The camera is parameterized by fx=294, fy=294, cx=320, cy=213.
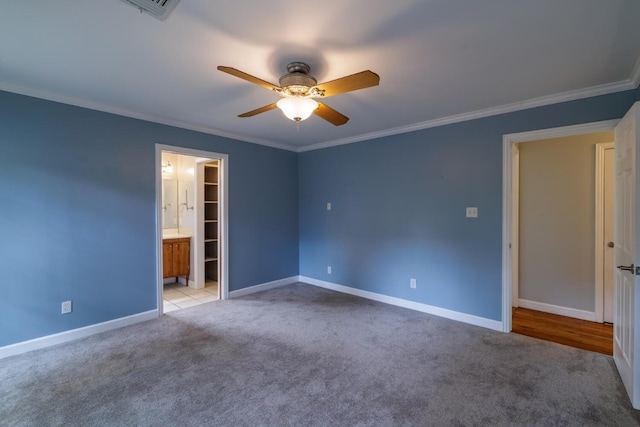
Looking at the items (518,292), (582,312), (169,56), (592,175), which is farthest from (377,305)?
(169,56)

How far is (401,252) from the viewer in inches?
157

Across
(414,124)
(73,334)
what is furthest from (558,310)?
(73,334)

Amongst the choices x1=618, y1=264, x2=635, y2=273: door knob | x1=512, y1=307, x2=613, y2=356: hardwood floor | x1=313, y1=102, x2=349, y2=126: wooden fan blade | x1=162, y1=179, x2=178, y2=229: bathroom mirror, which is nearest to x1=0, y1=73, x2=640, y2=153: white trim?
x1=618, y1=264, x2=635, y2=273: door knob

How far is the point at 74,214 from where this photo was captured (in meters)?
2.96

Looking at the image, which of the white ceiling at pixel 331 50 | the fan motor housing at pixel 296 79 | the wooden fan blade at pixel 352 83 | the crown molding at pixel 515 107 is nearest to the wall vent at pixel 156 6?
the white ceiling at pixel 331 50

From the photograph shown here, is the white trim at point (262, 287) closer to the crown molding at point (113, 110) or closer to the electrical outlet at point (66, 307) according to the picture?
the electrical outlet at point (66, 307)

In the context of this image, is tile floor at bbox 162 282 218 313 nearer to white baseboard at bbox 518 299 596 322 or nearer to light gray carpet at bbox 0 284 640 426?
light gray carpet at bbox 0 284 640 426

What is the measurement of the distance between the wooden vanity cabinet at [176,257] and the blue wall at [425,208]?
7.01ft

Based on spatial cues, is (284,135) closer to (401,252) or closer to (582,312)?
(401,252)

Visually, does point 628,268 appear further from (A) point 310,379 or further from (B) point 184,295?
(B) point 184,295

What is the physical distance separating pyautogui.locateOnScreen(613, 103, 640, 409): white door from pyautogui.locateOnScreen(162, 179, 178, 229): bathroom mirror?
5901 mm

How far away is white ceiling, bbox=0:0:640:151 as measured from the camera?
161 centimetres

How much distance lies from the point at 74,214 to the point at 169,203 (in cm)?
248

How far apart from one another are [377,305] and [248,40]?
11.3 feet
